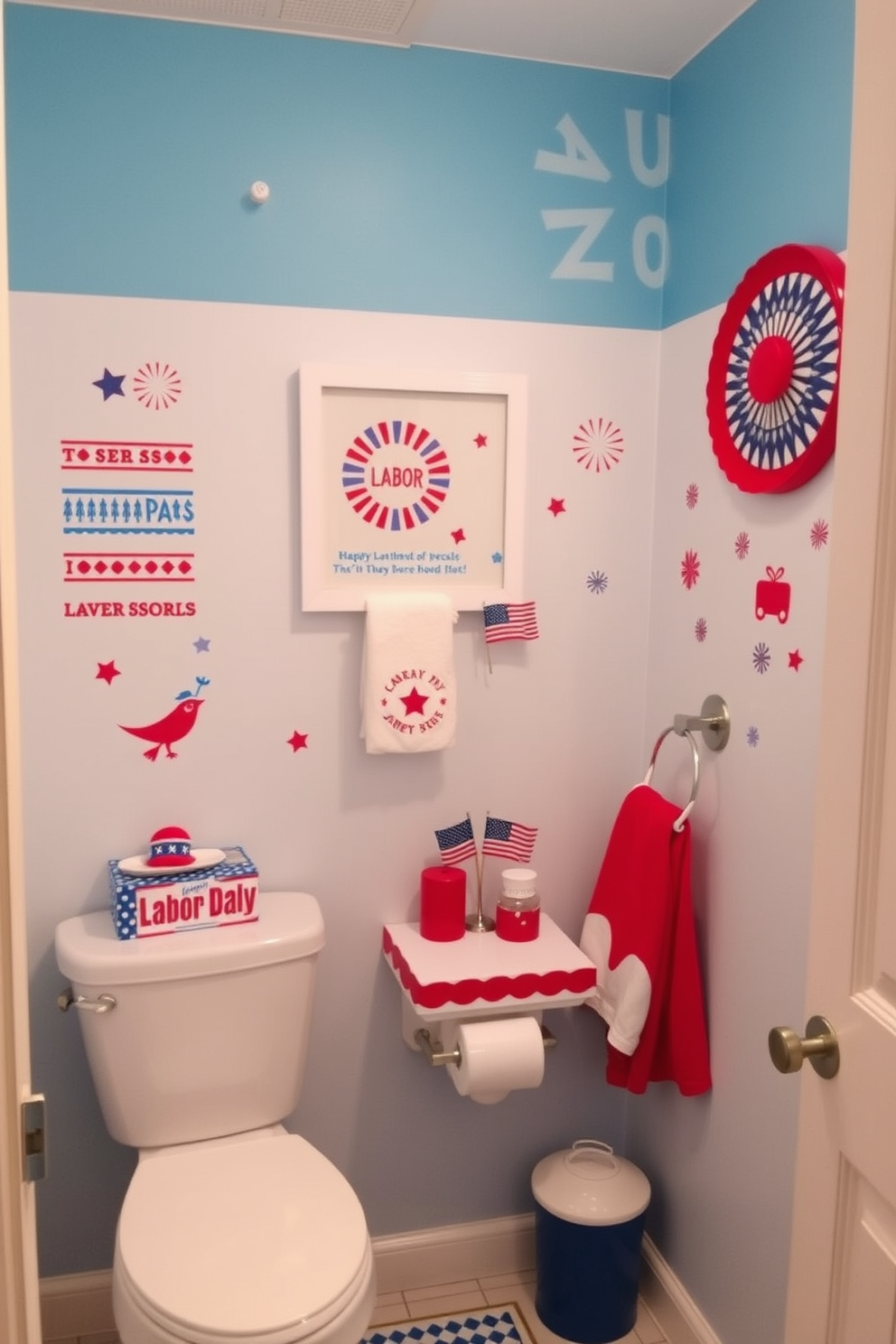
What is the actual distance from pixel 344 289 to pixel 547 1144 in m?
1.76

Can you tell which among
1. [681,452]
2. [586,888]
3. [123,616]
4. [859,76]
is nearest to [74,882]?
[123,616]

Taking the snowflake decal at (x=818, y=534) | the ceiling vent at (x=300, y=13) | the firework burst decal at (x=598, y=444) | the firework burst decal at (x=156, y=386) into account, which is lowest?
the snowflake decal at (x=818, y=534)

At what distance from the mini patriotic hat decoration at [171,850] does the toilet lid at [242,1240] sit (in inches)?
19.0

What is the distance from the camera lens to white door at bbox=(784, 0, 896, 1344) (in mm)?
966

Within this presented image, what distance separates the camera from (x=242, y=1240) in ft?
5.22

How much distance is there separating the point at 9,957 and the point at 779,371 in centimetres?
131

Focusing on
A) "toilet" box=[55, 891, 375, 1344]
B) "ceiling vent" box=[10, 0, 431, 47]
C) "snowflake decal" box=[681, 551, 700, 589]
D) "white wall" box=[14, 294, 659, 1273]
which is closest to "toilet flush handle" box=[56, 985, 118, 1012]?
"toilet" box=[55, 891, 375, 1344]

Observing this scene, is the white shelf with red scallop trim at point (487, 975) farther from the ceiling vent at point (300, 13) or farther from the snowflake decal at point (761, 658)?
the ceiling vent at point (300, 13)

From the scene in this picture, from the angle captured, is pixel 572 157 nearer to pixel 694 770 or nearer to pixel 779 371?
pixel 779 371

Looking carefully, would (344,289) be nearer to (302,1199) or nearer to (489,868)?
(489,868)

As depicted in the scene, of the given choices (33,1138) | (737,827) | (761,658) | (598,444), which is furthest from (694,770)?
(33,1138)

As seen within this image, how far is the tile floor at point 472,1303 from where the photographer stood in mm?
2082

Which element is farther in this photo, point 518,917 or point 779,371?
point 518,917

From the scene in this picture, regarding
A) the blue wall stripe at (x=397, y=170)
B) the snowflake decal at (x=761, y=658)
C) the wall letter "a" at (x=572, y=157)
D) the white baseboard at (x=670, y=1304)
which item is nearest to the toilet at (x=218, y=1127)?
the white baseboard at (x=670, y=1304)
